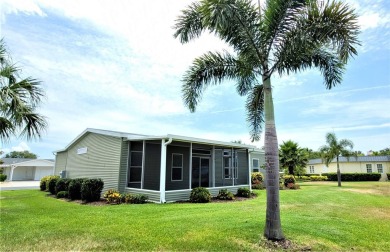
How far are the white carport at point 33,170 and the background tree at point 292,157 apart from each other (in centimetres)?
3416

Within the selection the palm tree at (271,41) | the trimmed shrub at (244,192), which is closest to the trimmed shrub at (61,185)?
the trimmed shrub at (244,192)

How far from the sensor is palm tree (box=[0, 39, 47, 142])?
788cm

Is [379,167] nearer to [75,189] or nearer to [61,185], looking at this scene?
[75,189]

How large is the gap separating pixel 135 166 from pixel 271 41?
9.90 m

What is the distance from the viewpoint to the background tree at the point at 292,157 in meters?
26.0

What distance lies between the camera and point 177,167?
14711mm

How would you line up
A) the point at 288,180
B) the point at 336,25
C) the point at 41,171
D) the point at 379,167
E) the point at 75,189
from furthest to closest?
the point at 41,171, the point at 379,167, the point at 288,180, the point at 75,189, the point at 336,25

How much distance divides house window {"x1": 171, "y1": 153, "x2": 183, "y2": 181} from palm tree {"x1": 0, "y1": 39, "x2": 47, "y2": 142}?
762 cm

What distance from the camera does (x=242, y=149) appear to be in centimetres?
1772

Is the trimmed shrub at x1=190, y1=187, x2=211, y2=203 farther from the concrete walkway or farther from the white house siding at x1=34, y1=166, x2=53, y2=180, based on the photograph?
the white house siding at x1=34, y1=166, x2=53, y2=180

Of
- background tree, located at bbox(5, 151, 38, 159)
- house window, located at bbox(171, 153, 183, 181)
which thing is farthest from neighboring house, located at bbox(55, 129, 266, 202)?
background tree, located at bbox(5, 151, 38, 159)

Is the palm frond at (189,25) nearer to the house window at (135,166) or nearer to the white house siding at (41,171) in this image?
the house window at (135,166)

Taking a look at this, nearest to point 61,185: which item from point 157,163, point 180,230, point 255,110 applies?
point 157,163

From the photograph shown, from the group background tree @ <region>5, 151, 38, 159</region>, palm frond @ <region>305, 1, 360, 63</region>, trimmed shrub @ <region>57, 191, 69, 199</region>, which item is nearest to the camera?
palm frond @ <region>305, 1, 360, 63</region>
